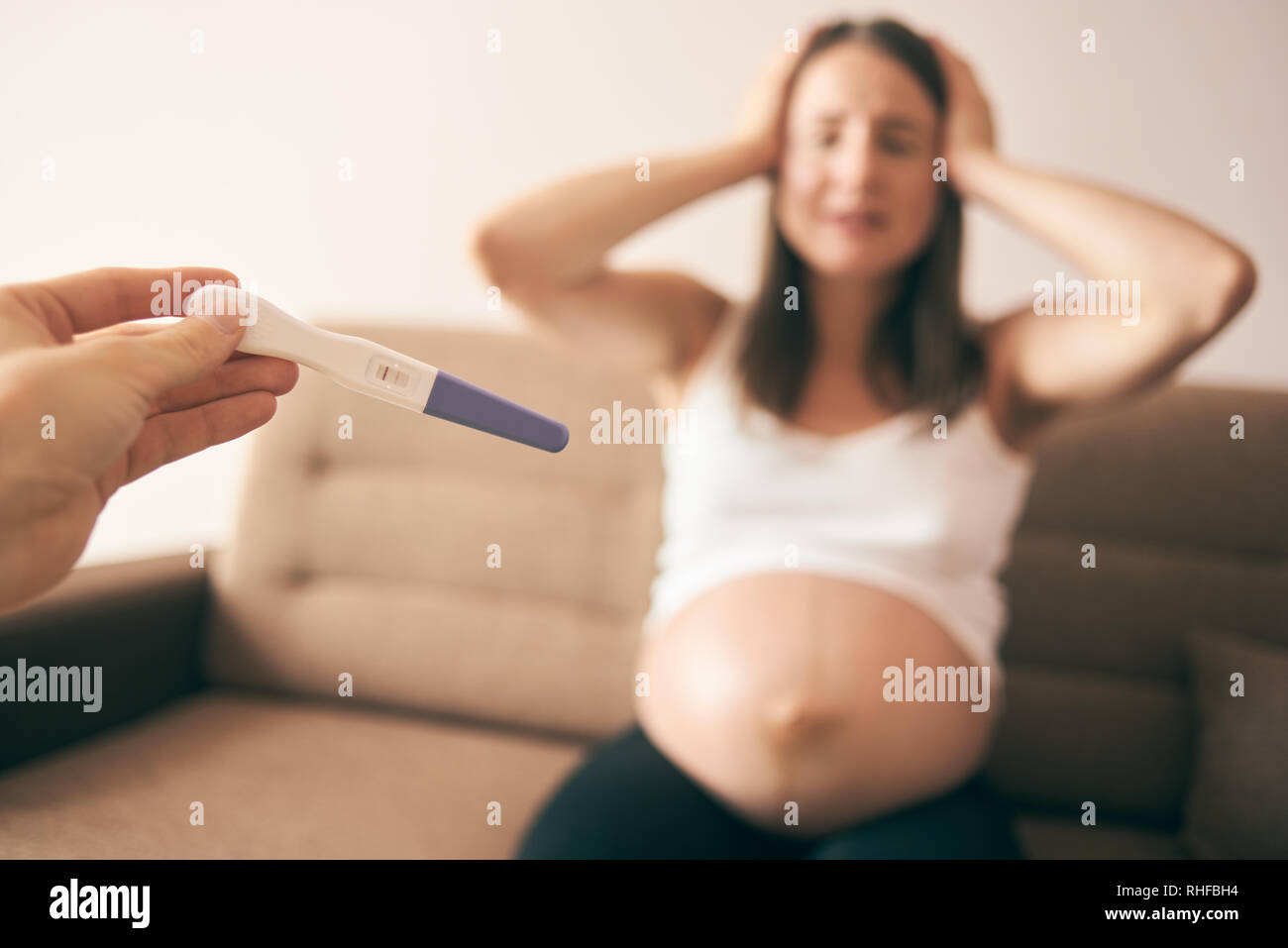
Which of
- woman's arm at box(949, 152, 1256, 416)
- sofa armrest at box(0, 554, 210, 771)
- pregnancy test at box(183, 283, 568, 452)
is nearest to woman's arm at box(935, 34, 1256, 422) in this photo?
woman's arm at box(949, 152, 1256, 416)

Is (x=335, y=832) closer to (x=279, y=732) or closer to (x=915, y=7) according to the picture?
(x=279, y=732)

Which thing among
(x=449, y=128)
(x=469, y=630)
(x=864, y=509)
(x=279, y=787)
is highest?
(x=449, y=128)

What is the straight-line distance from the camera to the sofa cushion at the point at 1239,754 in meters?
0.73

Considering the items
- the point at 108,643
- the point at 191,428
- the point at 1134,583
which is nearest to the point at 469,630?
the point at 108,643

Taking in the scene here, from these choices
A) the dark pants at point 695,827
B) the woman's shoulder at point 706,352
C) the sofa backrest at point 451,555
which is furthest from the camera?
the sofa backrest at point 451,555

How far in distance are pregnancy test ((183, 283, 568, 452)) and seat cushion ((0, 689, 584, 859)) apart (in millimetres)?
503

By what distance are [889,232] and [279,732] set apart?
875mm

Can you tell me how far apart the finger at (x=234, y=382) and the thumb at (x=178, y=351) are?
5 centimetres

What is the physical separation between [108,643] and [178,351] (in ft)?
2.34

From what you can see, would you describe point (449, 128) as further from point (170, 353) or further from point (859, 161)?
point (170, 353)

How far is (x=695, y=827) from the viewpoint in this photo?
0.66m

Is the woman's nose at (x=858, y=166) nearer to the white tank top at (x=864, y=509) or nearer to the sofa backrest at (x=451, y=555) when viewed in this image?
the white tank top at (x=864, y=509)

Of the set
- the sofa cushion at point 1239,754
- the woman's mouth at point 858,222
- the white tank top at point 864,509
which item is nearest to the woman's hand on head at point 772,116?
the woman's mouth at point 858,222
